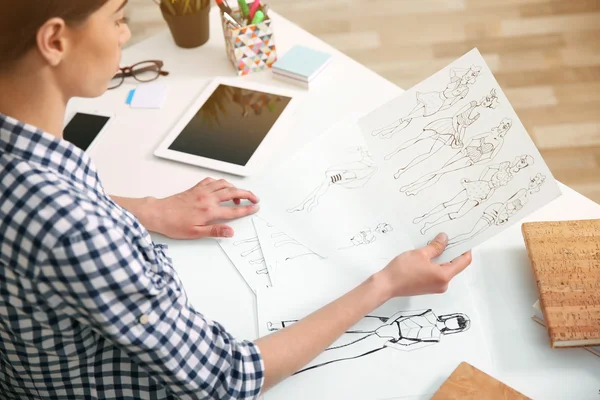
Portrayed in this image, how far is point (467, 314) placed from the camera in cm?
105

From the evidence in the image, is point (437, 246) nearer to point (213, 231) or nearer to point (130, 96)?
point (213, 231)

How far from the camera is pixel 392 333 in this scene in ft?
3.42

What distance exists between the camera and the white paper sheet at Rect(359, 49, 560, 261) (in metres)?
1.06

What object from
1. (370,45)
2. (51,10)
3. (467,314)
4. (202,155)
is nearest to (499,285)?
(467,314)

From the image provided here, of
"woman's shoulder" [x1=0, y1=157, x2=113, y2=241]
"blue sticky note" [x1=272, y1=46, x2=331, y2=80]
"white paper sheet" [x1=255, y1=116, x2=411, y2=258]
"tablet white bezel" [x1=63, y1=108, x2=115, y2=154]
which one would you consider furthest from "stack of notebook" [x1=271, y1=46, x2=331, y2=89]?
"woman's shoulder" [x1=0, y1=157, x2=113, y2=241]

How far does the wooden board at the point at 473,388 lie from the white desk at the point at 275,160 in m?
0.03

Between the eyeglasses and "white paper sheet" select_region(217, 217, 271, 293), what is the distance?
1.70ft

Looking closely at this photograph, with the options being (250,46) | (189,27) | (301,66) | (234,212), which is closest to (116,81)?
(189,27)

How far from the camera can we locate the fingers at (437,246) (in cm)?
108

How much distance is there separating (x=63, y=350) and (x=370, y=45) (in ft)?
7.54

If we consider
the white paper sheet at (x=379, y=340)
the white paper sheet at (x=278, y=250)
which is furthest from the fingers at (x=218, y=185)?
the white paper sheet at (x=379, y=340)

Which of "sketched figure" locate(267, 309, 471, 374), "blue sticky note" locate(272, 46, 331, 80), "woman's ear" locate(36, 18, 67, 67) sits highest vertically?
"blue sticky note" locate(272, 46, 331, 80)

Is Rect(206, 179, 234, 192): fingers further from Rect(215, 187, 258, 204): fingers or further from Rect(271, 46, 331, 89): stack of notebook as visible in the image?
Rect(271, 46, 331, 89): stack of notebook

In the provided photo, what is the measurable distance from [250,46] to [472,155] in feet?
2.06
